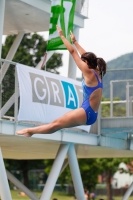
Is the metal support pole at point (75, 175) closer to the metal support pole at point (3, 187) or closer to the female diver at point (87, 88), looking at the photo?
the metal support pole at point (3, 187)

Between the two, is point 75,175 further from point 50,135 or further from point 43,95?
point 43,95

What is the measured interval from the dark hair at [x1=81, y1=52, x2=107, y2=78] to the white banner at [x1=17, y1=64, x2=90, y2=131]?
10.4 metres

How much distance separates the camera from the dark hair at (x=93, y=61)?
13203 millimetres

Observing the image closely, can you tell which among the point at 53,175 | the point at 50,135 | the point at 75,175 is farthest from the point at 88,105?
the point at 75,175

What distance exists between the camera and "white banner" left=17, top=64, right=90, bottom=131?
23.9m

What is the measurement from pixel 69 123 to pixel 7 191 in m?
11.1

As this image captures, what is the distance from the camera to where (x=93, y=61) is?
13.2 m

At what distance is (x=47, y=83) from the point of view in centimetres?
2500

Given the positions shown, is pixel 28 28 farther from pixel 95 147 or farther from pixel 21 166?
pixel 21 166

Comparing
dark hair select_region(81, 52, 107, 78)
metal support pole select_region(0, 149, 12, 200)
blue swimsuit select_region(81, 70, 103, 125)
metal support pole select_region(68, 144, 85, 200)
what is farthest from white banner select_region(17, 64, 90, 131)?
dark hair select_region(81, 52, 107, 78)

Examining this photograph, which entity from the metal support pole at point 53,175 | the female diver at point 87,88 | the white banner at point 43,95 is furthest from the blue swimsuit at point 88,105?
the metal support pole at point 53,175

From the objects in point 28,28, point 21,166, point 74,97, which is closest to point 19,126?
point 74,97

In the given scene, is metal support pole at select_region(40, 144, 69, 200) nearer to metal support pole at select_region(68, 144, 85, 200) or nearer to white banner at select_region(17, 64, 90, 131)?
metal support pole at select_region(68, 144, 85, 200)

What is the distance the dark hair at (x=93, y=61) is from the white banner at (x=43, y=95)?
34.2 ft
